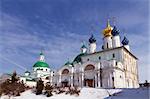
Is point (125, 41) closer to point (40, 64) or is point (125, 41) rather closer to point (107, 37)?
point (107, 37)

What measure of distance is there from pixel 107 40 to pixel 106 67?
8.66m

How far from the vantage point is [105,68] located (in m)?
33.1

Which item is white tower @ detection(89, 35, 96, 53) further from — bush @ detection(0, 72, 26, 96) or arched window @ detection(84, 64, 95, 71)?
bush @ detection(0, 72, 26, 96)

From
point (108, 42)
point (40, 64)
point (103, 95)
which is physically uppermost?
point (108, 42)

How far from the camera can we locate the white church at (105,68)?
33.0 metres

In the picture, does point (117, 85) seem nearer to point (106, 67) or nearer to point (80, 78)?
point (106, 67)

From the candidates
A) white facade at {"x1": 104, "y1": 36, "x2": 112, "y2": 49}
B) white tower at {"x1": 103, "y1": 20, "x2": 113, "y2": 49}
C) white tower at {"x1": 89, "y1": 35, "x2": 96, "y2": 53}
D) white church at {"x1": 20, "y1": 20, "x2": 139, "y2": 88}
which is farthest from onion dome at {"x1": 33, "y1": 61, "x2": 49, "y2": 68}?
white facade at {"x1": 104, "y1": 36, "x2": 112, "y2": 49}

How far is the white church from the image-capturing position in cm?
3297

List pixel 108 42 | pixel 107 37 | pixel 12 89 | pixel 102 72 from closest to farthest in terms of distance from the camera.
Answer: pixel 12 89, pixel 102 72, pixel 108 42, pixel 107 37

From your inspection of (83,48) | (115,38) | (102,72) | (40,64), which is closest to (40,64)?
(40,64)

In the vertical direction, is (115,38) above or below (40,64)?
above

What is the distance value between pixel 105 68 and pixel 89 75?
10.7 feet

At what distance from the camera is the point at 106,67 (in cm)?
3309

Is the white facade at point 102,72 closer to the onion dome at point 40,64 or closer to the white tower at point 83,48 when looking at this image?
the white tower at point 83,48
